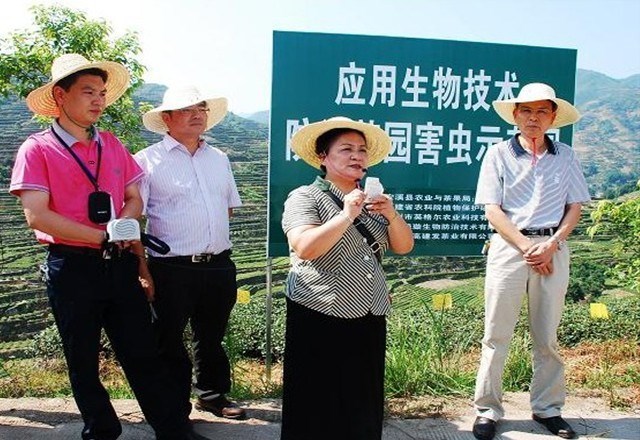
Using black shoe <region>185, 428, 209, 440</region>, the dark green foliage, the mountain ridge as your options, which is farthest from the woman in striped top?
the dark green foliage

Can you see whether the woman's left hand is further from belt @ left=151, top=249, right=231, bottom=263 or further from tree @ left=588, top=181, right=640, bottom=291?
tree @ left=588, top=181, right=640, bottom=291

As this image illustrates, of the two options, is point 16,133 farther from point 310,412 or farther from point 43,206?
point 310,412

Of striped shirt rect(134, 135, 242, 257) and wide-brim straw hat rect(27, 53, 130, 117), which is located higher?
wide-brim straw hat rect(27, 53, 130, 117)

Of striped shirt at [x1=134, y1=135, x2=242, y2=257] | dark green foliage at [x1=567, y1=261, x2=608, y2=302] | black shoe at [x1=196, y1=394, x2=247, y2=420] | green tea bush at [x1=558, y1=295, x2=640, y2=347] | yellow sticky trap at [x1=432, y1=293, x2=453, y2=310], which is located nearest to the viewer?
striped shirt at [x1=134, y1=135, x2=242, y2=257]

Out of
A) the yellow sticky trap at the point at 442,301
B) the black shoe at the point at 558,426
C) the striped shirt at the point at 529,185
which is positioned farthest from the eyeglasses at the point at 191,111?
the black shoe at the point at 558,426

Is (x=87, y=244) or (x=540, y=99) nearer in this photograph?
(x=87, y=244)

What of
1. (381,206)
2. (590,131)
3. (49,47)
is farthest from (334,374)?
(590,131)

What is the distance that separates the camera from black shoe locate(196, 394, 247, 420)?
9.76 feet

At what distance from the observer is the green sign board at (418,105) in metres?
3.45

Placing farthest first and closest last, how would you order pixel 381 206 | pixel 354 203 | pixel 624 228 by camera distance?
pixel 624 228, pixel 381 206, pixel 354 203

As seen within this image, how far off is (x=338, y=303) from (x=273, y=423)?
3.75 ft

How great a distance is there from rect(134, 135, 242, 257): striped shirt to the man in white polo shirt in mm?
1271

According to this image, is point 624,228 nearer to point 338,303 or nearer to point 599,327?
point 599,327

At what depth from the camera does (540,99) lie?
9.12 ft
